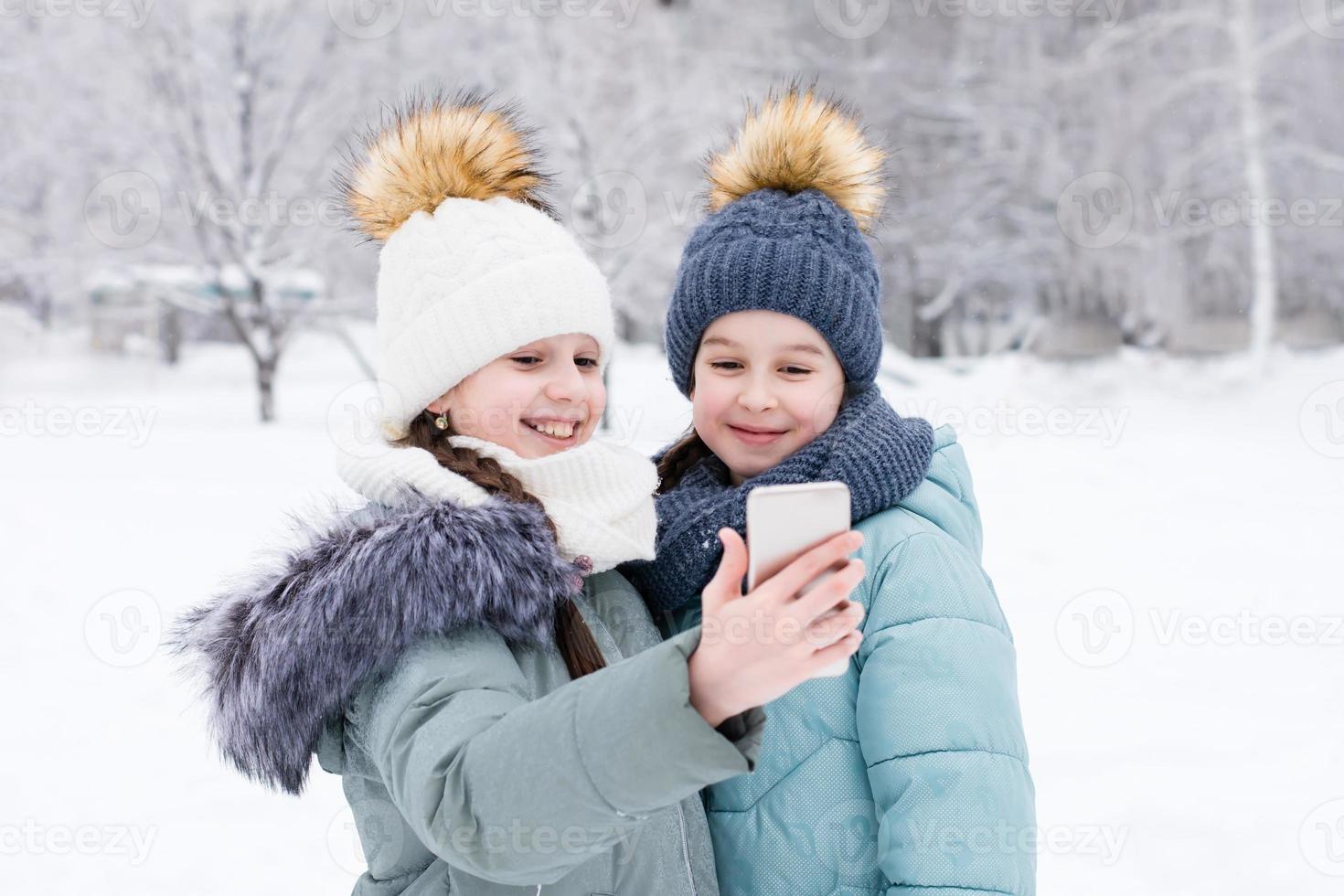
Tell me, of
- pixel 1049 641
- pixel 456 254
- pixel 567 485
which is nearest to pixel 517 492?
pixel 567 485

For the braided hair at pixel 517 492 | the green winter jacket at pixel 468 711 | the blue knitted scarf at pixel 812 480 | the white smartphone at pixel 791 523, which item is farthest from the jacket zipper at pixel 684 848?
the white smartphone at pixel 791 523

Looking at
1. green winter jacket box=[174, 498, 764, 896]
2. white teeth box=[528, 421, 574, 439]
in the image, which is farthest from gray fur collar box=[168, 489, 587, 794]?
white teeth box=[528, 421, 574, 439]

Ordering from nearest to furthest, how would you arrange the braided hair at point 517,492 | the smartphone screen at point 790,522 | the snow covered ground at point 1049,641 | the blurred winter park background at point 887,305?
the smartphone screen at point 790,522 < the braided hair at point 517,492 < the snow covered ground at point 1049,641 < the blurred winter park background at point 887,305

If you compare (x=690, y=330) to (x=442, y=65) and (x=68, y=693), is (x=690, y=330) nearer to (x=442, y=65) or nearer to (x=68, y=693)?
(x=68, y=693)

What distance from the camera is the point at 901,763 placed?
157 cm

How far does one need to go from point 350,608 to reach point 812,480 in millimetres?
778

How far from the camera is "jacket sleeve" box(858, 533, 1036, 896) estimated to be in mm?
1528

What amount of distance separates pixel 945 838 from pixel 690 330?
100 cm

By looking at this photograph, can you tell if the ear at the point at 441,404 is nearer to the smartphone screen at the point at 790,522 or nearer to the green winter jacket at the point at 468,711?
the green winter jacket at the point at 468,711

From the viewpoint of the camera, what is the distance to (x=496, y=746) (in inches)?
43.2

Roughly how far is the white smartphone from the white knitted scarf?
1.95 ft

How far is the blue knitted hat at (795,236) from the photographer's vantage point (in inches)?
74.8

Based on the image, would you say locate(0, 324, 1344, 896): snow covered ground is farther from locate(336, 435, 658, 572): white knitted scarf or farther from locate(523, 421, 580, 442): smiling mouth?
locate(523, 421, 580, 442): smiling mouth

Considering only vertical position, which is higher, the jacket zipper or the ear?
the ear
